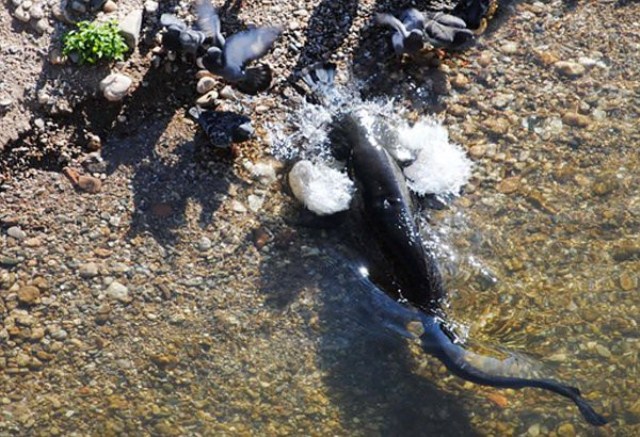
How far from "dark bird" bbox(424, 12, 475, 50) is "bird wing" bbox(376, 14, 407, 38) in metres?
0.27

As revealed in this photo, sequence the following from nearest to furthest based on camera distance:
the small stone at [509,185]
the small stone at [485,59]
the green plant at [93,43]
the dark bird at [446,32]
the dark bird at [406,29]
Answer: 1. the green plant at [93,43]
2. the dark bird at [406,29]
3. the small stone at [509,185]
4. the dark bird at [446,32]
5. the small stone at [485,59]

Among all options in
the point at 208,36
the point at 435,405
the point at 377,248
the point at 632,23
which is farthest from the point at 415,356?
the point at 632,23

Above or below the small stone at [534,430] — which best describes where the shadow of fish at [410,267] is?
above

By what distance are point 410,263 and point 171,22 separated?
258 cm

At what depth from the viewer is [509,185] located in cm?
791

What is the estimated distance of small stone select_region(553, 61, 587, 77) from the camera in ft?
27.6

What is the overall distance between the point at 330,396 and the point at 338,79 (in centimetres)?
259

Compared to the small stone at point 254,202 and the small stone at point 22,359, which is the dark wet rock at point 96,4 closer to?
the small stone at point 254,202

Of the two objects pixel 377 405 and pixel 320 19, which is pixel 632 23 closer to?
pixel 320 19

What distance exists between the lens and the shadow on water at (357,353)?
718cm

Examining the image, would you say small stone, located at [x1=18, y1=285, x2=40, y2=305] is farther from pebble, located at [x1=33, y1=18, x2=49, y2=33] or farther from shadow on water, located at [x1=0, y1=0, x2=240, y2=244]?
pebble, located at [x1=33, y1=18, x2=49, y2=33]

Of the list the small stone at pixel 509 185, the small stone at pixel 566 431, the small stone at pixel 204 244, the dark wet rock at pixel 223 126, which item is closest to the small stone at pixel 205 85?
the dark wet rock at pixel 223 126

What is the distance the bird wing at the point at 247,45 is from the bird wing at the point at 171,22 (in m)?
0.38

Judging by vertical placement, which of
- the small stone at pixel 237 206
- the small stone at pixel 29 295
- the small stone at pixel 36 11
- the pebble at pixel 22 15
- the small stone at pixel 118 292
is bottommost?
the small stone at pixel 29 295
